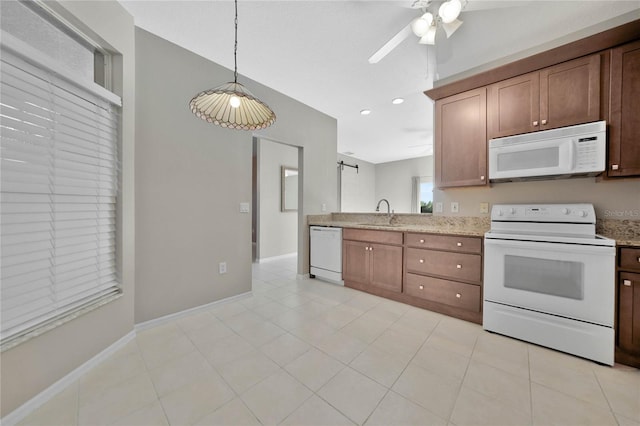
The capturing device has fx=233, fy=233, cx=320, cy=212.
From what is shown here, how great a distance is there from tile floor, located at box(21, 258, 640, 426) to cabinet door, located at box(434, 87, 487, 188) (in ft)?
4.90

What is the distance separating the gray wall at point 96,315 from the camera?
3.97 feet

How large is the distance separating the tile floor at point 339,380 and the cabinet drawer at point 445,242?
72cm

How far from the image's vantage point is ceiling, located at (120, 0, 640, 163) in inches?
71.5

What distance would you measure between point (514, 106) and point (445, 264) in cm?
163

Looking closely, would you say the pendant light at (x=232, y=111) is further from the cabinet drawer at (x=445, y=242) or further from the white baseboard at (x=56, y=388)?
the cabinet drawer at (x=445, y=242)

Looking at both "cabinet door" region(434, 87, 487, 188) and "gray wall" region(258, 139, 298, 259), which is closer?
"cabinet door" region(434, 87, 487, 188)

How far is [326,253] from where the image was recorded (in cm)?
342

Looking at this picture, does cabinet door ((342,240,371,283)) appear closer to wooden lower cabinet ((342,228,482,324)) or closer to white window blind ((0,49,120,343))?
wooden lower cabinet ((342,228,482,324))

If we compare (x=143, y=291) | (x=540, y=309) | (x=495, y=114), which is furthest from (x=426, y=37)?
(x=143, y=291)

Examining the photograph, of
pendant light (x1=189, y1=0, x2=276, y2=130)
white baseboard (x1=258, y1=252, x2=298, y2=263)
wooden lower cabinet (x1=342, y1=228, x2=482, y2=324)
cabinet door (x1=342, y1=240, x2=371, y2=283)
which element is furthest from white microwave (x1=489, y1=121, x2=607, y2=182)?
white baseboard (x1=258, y1=252, x2=298, y2=263)

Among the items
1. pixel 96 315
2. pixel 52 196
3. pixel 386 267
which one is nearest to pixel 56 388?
pixel 96 315

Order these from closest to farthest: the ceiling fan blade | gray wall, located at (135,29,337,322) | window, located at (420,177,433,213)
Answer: the ceiling fan blade
gray wall, located at (135,29,337,322)
window, located at (420,177,433,213)

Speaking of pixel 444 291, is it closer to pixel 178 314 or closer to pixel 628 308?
pixel 628 308

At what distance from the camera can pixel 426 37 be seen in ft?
6.10
